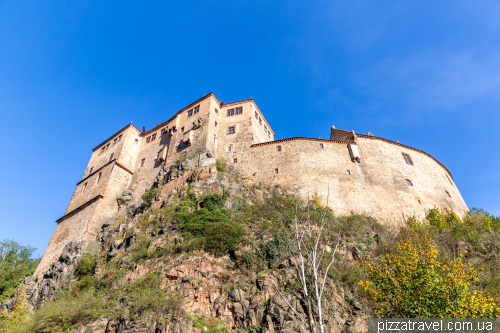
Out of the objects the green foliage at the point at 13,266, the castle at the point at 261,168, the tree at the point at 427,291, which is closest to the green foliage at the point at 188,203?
the castle at the point at 261,168

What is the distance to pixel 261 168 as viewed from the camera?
3175cm

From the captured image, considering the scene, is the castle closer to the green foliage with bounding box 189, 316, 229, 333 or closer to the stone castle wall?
the stone castle wall

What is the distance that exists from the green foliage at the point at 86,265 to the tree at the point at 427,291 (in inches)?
798

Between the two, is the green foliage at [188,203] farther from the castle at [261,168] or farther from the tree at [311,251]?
the tree at [311,251]

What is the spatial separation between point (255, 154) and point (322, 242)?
15.6 meters

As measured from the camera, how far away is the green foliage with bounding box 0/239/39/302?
3002 cm

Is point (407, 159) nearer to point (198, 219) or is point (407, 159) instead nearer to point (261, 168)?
point (261, 168)

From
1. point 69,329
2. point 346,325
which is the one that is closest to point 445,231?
point 346,325

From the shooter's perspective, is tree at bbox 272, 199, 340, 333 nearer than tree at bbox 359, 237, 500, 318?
No

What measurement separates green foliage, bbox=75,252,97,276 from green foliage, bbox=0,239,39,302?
11.0 m

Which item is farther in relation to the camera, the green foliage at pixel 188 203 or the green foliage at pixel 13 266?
the green foliage at pixel 13 266

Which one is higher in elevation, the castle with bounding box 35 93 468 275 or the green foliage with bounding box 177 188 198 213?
the castle with bounding box 35 93 468 275

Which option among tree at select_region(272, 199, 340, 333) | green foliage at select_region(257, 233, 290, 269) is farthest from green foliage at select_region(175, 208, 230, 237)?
tree at select_region(272, 199, 340, 333)

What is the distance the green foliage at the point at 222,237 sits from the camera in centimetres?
1888
